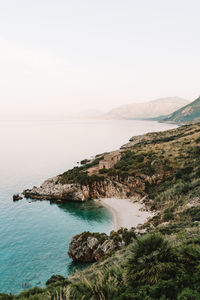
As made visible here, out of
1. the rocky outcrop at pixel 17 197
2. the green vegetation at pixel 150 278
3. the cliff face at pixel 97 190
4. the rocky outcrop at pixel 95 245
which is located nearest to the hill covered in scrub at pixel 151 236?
the green vegetation at pixel 150 278

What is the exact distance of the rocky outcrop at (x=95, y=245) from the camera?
87.2 ft

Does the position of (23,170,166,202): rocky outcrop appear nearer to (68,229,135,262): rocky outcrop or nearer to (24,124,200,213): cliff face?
(24,124,200,213): cliff face

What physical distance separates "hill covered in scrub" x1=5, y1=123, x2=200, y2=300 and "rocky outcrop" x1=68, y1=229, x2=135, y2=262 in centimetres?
93

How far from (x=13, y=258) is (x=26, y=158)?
235 feet

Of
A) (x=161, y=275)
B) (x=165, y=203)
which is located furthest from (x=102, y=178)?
(x=161, y=275)

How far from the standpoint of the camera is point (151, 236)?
10297 mm

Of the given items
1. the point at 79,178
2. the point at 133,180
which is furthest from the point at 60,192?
the point at 133,180

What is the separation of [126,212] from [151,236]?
31.5 m

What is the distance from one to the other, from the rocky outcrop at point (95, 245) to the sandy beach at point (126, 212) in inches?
296

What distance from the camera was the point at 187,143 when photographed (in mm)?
63344

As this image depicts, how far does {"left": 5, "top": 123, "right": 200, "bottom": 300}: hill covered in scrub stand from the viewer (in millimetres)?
8094

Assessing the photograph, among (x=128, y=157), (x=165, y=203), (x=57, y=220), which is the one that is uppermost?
(x=128, y=157)

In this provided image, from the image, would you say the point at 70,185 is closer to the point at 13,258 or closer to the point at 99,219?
the point at 99,219

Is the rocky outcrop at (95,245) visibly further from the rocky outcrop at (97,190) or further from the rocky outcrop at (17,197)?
the rocky outcrop at (17,197)
